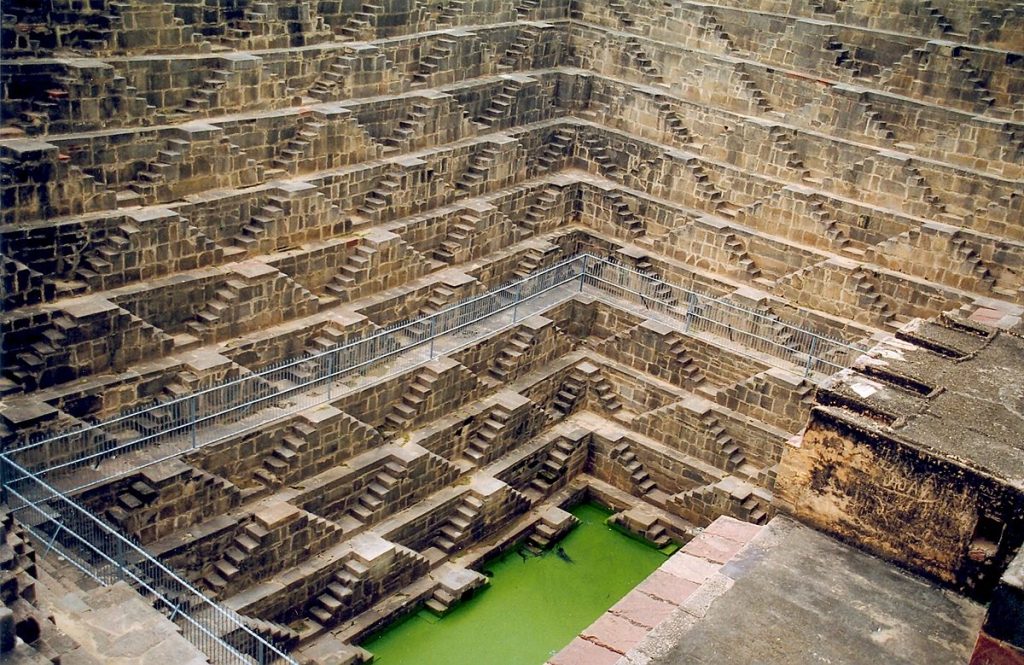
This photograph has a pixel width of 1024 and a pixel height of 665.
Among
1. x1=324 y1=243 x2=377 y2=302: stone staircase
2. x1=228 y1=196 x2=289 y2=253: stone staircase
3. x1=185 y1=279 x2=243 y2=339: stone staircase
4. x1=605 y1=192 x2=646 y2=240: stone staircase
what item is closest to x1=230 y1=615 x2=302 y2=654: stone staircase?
Result: x1=185 y1=279 x2=243 y2=339: stone staircase

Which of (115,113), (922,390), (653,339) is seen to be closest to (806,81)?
(653,339)

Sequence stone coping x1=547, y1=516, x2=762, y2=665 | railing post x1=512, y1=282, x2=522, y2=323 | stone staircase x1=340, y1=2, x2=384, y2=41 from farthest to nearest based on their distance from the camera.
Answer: stone staircase x1=340, y1=2, x2=384, y2=41 → railing post x1=512, y1=282, x2=522, y2=323 → stone coping x1=547, y1=516, x2=762, y2=665

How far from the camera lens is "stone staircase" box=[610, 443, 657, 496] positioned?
66.6 feet

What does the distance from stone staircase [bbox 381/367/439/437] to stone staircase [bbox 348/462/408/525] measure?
812 millimetres

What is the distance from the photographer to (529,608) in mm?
17266

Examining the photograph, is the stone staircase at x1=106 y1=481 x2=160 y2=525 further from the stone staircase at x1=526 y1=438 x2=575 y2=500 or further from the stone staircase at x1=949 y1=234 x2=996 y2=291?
the stone staircase at x1=949 y1=234 x2=996 y2=291

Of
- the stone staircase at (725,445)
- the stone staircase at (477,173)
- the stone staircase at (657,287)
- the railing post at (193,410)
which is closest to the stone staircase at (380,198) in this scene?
the stone staircase at (477,173)

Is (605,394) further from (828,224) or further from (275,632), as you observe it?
(275,632)

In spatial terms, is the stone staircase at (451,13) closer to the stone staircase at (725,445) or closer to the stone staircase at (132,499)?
the stone staircase at (725,445)

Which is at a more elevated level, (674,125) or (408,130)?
(674,125)

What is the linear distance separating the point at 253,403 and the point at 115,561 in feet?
12.0

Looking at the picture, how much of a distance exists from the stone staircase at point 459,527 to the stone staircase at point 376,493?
4.21 feet

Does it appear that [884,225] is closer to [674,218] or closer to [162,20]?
[674,218]

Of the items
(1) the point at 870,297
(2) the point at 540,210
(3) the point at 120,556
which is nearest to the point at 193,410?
(3) the point at 120,556
